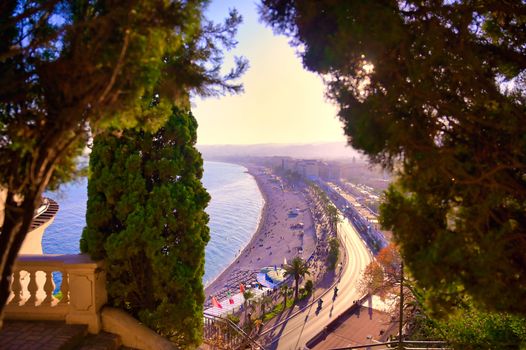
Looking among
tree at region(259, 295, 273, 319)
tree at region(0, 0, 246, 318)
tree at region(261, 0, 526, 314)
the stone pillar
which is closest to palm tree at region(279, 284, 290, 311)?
tree at region(259, 295, 273, 319)

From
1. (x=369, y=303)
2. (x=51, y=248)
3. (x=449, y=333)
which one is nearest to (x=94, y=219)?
(x=449, y=333)

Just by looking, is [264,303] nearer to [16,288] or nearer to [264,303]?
[264,303]

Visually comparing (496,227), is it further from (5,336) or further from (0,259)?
(5,336)

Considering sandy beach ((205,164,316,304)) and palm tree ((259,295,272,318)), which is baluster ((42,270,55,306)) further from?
sandy beach ((205,164,316,304))

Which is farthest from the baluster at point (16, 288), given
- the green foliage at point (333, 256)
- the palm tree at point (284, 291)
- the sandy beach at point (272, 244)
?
the green foliage at point (333, 256)

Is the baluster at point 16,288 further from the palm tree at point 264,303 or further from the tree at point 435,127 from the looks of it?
the palm tree at point 264,303
